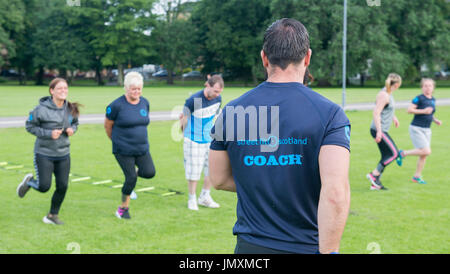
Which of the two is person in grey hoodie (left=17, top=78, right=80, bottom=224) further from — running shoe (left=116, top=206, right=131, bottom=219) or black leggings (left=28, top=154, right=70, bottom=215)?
running shoe (left=116, top=206, right=131, bottom=219)

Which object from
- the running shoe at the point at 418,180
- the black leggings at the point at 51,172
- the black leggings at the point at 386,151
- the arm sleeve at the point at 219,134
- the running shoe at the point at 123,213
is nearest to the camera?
the arm sleeve at the point at 219,134

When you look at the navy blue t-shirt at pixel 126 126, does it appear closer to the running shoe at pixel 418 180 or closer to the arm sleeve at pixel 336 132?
the arm sleeve at pixel 336 132


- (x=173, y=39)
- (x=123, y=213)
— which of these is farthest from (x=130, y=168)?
(x=173, y=39)

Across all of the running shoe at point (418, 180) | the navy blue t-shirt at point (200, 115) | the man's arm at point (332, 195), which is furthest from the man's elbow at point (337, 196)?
the running shoe at point (418, 180)

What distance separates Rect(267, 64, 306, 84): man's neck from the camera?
8.54 feet

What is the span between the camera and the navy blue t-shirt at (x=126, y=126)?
722 cm

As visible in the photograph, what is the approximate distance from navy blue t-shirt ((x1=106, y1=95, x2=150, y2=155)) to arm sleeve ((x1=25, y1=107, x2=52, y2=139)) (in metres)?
0.90

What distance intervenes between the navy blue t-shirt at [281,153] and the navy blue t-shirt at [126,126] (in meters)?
4.67

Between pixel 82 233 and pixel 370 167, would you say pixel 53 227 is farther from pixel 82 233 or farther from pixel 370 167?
pixel 370 167

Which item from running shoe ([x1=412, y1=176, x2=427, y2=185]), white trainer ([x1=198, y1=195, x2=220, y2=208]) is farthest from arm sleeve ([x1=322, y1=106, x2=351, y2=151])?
running shoe ([x1=412, y1=176, x2=427, y2=185])

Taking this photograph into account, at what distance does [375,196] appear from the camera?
8.79 m

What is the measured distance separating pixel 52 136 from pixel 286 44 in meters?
4.96

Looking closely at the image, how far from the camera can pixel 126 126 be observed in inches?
286

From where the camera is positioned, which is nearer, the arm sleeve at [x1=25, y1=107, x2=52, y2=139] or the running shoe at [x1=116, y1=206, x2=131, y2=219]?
the arm sleeve at [x1=25, y1=107, x2=52, y2=139]
